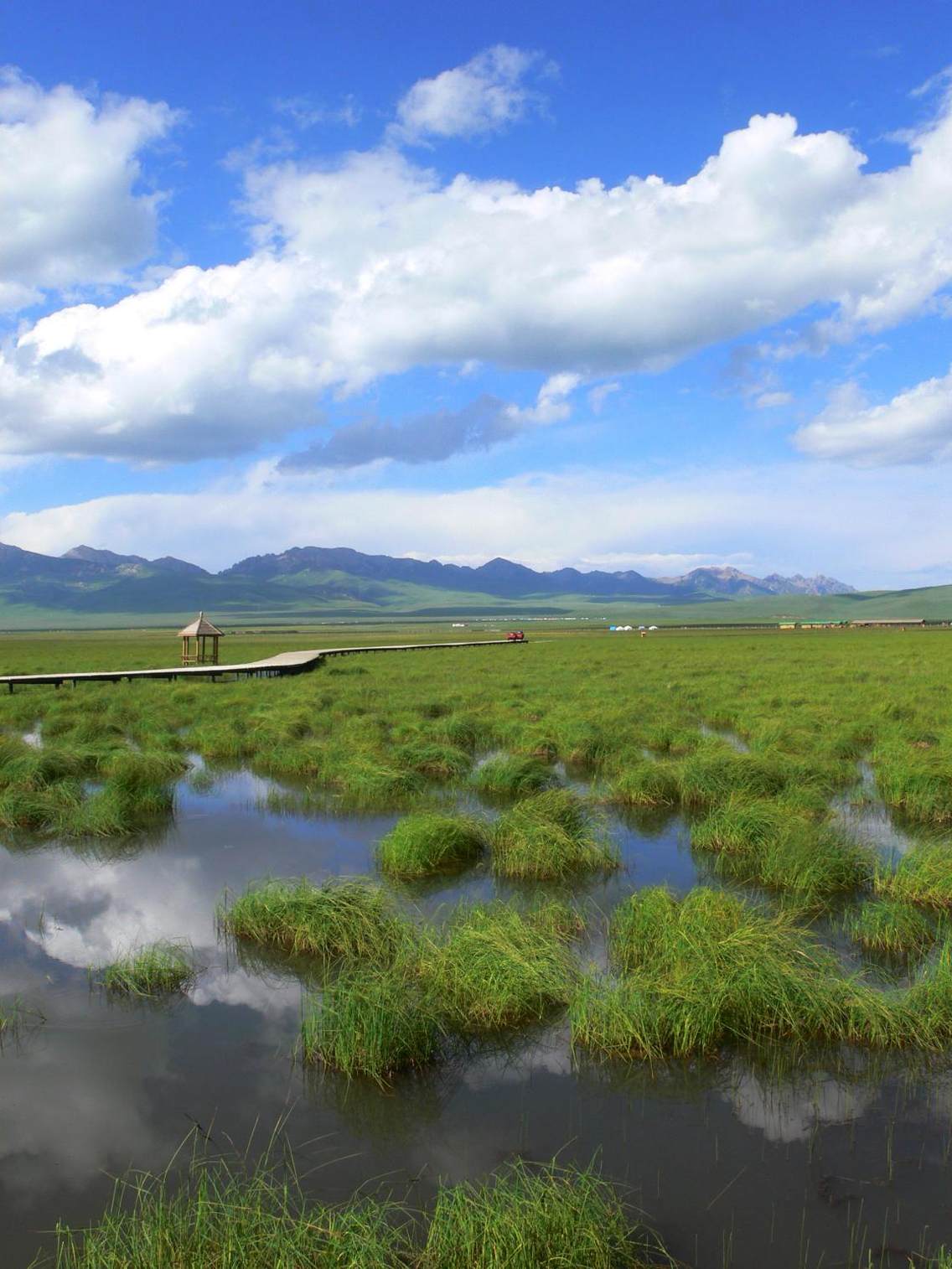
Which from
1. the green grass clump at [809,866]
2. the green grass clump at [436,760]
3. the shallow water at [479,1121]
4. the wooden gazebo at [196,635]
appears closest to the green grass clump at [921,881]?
the green grass clump at [809,866]

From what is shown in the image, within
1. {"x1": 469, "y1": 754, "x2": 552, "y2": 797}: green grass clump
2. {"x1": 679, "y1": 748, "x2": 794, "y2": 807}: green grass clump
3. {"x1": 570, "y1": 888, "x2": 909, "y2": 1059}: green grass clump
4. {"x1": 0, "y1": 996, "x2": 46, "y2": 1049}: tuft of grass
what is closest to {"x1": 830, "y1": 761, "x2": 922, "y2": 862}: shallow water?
{"x1": 679, "y1": 748, "x2": 794, "y2": 807}: green grass clump

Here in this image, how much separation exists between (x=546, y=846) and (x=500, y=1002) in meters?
4.27

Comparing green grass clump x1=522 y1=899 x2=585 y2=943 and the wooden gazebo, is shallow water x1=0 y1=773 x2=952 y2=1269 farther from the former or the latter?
the wooden gazebo

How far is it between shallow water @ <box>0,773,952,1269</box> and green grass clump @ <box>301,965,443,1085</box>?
151 mm

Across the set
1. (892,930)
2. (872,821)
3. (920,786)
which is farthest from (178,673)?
(892,930)

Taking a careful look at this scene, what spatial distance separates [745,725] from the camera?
22250mm

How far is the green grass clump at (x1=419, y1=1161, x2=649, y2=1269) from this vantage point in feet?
14.3

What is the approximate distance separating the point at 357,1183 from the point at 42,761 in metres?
13.1

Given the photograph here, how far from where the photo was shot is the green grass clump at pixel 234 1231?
4.41 m

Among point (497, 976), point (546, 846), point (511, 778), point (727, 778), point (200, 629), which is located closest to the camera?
point (497, 976)

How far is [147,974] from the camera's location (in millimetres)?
8133

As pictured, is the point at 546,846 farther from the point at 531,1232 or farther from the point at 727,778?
the point at 531,1232

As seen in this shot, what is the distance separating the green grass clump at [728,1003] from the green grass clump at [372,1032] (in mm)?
1224

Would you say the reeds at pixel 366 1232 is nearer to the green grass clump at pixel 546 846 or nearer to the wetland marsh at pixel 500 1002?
the wetland marsh at pixel 500 1002
